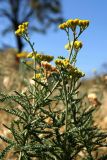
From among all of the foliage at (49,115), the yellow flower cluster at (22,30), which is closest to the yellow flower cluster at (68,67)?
the foliage at (49,115)

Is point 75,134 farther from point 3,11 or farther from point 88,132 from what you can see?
point 3,11

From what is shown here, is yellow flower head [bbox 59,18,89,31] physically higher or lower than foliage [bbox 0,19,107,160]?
higher

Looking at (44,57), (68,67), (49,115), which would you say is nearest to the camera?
(68,67)

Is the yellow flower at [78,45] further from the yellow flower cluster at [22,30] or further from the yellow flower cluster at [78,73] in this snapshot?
the yellow flower cluster at [22,30]

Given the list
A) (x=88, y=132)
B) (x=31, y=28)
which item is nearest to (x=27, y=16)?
(x=31, y=28)

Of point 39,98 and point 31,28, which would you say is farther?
point 31,28

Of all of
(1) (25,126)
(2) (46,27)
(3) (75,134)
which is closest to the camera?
(1) (25,126)

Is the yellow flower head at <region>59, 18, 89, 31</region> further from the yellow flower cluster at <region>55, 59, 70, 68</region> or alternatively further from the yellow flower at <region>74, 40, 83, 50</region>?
the yellow flower cluster at <region>55, 59, 70, 68</region>

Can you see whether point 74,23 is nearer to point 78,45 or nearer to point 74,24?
point 74,24

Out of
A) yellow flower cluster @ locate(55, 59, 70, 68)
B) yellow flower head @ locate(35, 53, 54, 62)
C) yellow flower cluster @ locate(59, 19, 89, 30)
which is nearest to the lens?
yellow flower cluster @ locate(55, 59, 70, 68)

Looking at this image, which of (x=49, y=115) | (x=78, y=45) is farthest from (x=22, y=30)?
(x=49, y=115)

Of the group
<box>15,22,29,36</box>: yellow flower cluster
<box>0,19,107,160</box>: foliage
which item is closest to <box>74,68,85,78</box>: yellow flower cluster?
<box>0,19,107,160</box>: foliage
